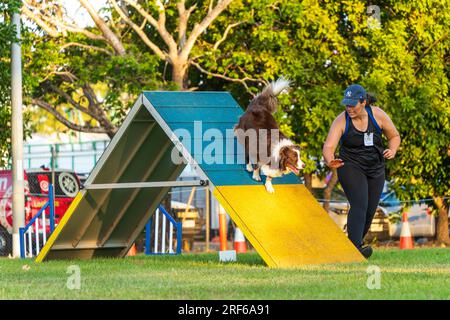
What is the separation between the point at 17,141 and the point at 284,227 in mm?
9513

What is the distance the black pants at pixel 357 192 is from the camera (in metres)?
10.4

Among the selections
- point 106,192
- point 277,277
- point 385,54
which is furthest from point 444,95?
point 277,277

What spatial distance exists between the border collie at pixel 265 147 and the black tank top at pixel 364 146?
82 cm

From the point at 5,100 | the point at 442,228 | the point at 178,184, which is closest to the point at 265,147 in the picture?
the point at 178,184

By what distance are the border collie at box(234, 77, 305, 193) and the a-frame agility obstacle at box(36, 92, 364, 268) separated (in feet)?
0.42

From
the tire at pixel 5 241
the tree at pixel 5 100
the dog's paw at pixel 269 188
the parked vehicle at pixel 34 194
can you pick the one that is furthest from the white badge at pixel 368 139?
the tire at pixel 5 241

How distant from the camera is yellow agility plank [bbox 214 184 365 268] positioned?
9.89 m

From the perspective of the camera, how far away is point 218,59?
66.5 ft

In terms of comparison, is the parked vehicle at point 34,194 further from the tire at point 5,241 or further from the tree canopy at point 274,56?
the tree canopy at point 274,56

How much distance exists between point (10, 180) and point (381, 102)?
7.36 m

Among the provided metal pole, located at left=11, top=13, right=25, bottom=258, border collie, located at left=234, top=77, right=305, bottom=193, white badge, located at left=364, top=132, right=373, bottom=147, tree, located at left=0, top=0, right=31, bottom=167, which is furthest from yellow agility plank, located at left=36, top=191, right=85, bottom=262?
metal pole, located at left=11, top=13, right=25, bottom=258

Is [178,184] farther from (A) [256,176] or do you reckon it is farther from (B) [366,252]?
(B) [366,252]
